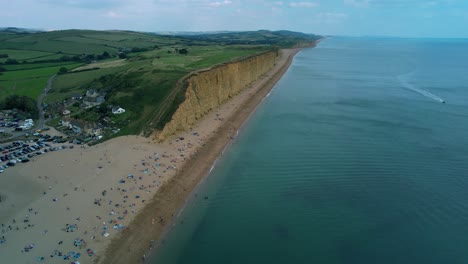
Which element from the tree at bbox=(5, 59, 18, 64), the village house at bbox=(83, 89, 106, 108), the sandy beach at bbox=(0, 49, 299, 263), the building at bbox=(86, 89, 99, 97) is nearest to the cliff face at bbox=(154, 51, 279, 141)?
the sandy beach at bbox=(0, 49, 299, 263)

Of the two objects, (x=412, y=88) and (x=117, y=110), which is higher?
(x=412, y=88)

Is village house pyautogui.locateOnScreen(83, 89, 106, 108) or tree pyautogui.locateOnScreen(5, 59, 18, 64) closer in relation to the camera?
village house pyautogui.locateOnScreen(83, 89, 106, 108)

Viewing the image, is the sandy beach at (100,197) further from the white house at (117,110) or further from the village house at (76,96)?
the village house at (76,96)

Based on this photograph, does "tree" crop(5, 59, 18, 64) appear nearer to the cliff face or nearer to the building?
the building

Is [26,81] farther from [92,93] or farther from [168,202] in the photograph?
[168,202]

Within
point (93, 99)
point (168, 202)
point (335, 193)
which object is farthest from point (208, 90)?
point (335, 193)

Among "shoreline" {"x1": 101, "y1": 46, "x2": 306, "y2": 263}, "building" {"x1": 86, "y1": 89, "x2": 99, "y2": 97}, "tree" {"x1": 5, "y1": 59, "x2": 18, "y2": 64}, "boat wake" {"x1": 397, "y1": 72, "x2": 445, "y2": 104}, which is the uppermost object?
"tree" {"x1": 5, "y1": 59, "x2": 18, "y2": 64}

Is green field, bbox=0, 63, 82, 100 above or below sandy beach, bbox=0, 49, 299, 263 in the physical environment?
above

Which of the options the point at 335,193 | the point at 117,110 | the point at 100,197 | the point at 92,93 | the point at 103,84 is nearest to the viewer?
the point at 100,197
